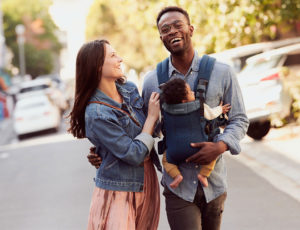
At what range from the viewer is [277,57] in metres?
11.0

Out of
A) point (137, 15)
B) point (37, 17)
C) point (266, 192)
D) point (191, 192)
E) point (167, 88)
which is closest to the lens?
point (167, 88)

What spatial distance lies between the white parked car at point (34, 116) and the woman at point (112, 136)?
16339mm

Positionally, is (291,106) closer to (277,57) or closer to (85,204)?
(277,57)

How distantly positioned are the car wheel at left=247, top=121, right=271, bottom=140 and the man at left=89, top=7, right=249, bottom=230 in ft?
27.3

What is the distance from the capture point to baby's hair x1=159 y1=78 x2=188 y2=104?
2938 mm

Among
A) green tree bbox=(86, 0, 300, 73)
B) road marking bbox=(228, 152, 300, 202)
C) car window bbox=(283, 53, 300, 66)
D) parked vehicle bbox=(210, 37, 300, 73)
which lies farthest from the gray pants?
green tree bbox=(86, 0, 300, 73)

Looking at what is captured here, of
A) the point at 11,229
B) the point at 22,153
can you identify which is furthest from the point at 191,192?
the point at 22,153

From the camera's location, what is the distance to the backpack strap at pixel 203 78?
10.1ft

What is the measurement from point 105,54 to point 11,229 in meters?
4.29

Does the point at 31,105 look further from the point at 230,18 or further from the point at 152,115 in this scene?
the point at 152,115

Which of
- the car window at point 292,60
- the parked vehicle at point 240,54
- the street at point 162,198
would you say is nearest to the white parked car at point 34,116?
the street at point 162,198

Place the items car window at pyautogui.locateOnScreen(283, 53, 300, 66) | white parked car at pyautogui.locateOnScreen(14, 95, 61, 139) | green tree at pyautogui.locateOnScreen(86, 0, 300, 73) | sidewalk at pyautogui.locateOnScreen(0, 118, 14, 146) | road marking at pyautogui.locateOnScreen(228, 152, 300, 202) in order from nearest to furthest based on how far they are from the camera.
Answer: road marking at pyautogui.locateOnScreen(228, 152, 300, 202)
car window at pyautogui.locateOnScreen(283, 53, 300, 66)
green tree at pyautogui.locateOnScreen(86, 0, 300, 73)
white parked car at pyautogui.locateOnScreen(14, 95, 61, 139)
sidewalk at pyautogui.locateOnScreen(0, 118, 14, 146)

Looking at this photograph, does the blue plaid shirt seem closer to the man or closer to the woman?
the man

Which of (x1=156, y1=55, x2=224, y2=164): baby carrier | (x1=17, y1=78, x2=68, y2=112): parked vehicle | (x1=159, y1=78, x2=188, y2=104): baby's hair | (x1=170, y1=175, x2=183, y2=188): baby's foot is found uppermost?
(x1=159, y1=78, x2=188, y2=104): baby's hair
